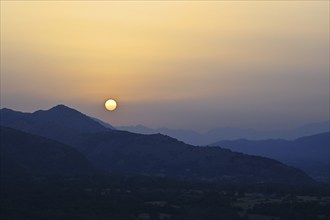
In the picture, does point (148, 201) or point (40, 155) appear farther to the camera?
point (40, 155)

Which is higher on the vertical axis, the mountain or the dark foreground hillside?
the mountain

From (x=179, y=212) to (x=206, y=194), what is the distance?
23.7 meters

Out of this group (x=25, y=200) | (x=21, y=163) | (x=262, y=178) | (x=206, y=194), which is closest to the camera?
(x=25, y=200)

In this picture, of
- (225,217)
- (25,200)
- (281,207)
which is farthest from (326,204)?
(25,200)

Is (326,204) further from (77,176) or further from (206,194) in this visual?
(77,176)

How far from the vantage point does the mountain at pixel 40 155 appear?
163m

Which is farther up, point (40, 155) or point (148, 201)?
point (40, 155)

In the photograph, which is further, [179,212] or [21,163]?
[21,163]

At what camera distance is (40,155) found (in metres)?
174

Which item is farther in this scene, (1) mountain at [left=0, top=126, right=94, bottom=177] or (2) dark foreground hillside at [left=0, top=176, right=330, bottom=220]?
(1) mountain at [left=0, top=126, right=94, bottom=177]

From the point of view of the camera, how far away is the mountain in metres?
163

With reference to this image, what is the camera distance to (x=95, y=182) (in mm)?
135750

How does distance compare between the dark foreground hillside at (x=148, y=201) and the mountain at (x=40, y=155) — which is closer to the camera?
the dark foreground hillside at (x=148, y=201)

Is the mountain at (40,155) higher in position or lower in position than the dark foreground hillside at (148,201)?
higher
